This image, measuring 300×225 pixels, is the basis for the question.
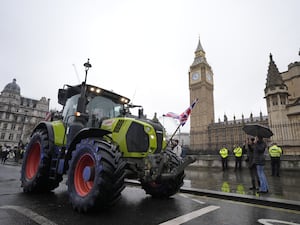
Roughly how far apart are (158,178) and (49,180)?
3100mm

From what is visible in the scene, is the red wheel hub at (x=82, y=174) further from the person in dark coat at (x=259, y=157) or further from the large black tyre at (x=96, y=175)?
the person in dark coat at (x=259, y=157)

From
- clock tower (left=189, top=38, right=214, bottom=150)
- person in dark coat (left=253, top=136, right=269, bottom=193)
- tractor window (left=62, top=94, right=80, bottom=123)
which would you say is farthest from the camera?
clock tower (left=189, top=38, right=214, bottom=150)

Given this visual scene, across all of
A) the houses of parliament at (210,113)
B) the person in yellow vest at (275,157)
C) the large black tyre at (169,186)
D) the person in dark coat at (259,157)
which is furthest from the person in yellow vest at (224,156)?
the large black tyre at (169,186)

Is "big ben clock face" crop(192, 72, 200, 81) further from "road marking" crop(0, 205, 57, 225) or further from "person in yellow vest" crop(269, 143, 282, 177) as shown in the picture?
"road marking" crop(0, 205, 57, 225)

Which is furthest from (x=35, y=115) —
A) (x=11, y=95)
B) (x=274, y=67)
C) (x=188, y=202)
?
(x=188, y=202)

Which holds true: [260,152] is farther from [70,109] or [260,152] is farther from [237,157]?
[237,157]

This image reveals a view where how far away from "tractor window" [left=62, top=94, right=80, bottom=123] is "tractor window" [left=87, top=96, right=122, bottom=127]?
0.57m

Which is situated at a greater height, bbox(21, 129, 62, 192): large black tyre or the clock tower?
the clock tower

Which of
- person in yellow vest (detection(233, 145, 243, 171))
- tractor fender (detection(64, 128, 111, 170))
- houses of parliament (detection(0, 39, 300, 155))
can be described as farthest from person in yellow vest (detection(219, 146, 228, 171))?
tractor fender (detection(64, 128, 111, 170))

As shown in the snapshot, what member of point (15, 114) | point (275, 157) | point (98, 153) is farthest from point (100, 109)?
point (15, 114)

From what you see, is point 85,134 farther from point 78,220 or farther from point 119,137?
point 78,220

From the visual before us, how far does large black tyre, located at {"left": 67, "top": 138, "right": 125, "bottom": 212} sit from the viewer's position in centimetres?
327

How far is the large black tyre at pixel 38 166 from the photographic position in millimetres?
4822

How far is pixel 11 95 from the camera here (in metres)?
66.2
